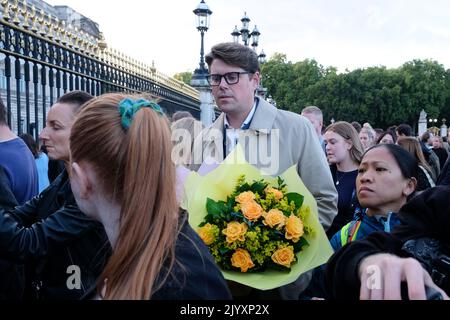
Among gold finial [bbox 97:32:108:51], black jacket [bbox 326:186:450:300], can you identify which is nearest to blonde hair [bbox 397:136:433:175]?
black jacket [bbox 326:186:450:300]

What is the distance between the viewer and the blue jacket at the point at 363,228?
9.53 ft

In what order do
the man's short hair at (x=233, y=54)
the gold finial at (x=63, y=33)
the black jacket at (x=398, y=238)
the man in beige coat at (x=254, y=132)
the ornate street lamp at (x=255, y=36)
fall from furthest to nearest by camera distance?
1. the ornate street lamp at (x=255, y=36)
2. the gold finial at (x=63, y=33)
3. the man's short hair at (x=233, y=54)
4. the man in beige coat at (x=254, y=132)
5. the black jacket at (x=398, y=238)

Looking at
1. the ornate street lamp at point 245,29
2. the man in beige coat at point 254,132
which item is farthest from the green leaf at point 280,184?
the ornate street lamp at point 245,29

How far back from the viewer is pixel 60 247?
95.1 inches

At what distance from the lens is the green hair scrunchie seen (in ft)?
5.27

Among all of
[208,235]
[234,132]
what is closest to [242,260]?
[208,235]

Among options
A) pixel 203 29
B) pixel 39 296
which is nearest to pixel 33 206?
pixel 39 296

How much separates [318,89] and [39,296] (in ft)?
206

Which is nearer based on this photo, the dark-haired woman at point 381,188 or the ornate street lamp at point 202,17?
the dark-haired woman at point 381,188

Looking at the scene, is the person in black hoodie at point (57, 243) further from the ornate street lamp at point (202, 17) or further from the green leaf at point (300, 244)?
the ornate street lamp at point (202, 17)

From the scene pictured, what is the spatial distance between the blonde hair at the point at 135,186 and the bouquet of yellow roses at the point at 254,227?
585 mm

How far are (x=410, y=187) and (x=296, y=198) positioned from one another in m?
1.14

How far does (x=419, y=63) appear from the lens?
6462 cm
